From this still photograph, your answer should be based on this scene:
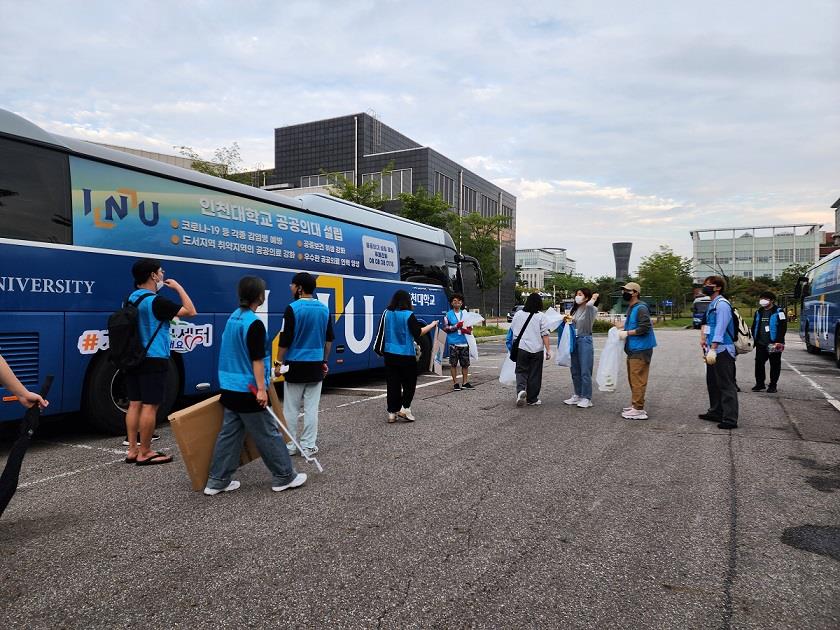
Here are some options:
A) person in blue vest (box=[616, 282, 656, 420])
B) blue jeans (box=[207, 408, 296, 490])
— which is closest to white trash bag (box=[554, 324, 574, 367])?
person in blue vest (box=[616, 282, 656, 420])

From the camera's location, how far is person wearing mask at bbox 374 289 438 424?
296 inches

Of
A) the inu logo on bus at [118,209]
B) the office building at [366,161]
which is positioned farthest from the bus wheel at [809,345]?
the office building at [366,161]

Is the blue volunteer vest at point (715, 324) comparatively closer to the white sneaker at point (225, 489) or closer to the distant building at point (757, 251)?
the white sneaker at point (225, 489)

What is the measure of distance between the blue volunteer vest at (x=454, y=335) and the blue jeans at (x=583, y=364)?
2.32 metres

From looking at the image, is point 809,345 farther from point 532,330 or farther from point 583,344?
point 532,330

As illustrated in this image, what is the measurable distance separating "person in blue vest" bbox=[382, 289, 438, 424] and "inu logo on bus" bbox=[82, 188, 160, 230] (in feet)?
10.2

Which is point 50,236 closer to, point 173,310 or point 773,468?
point 173,310

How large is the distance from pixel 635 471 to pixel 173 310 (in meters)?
4.42

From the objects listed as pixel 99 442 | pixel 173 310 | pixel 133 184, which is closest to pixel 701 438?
pixel 173 310

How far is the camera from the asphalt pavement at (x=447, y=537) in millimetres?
2842

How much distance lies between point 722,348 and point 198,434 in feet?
20.4

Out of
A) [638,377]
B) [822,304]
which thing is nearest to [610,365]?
[638,377]

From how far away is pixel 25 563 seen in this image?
10.9 feet

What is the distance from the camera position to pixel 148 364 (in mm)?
5426
